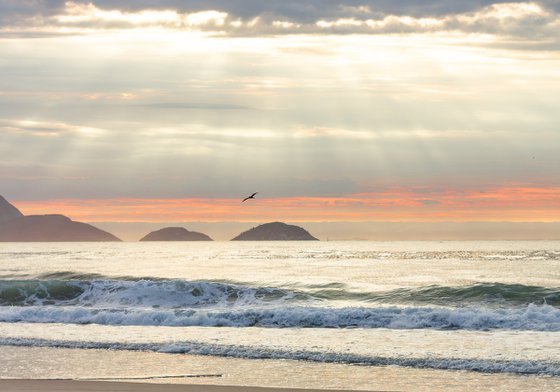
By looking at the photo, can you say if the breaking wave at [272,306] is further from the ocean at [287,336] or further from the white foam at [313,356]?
the white foam at [313,356]

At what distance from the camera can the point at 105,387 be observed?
16969mm

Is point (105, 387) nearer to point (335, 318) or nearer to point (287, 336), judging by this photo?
point (287, 336)

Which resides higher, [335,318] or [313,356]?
[313,356]

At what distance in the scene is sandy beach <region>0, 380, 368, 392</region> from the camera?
54.6ft

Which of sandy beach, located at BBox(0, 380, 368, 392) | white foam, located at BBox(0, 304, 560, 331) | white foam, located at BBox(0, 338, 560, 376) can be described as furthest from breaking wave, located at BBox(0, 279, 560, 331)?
sandy beach, located at BBox(0, 380, 368, 392)

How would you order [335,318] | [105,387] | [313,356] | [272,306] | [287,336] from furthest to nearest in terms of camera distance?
[272,306]
[335,318]
[287,336]
[313,356]
[105,387]

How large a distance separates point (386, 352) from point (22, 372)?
10.4m

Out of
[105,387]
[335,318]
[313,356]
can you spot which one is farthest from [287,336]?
[105,387]

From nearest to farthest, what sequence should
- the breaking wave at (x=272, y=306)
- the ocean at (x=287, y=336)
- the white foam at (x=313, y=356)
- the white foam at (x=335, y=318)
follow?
the ocean at (x=287, y=336) → the white foam at (x=313, y=356) → the white foam at (x=335, y=318) → the breaking wave at (x=272, y=306)

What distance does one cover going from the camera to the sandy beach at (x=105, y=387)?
54.6ft

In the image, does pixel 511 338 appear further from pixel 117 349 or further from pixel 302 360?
pixel 117 349

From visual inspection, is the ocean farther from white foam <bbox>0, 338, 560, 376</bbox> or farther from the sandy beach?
the sandy beach

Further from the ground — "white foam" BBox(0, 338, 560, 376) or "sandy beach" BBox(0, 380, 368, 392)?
"sandy beach" BBox(0, 380, 368, 392)

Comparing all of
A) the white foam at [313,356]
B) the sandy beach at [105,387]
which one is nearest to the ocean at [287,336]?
the white foam at [313,356]
